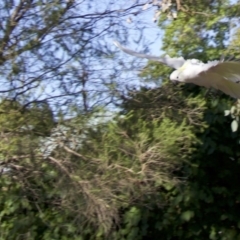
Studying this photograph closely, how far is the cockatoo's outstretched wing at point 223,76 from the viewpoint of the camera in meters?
2.96

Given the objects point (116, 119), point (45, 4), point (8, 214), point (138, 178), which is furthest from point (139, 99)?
point (8, 214)

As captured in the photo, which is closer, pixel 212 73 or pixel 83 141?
pixel 212 73

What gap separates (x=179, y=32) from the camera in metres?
5.01

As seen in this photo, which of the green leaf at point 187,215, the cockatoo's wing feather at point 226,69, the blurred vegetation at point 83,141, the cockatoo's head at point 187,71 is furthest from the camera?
the green leaf at point 187,215

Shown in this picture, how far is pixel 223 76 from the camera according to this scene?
10.2ft

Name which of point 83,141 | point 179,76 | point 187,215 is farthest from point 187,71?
point 187,215

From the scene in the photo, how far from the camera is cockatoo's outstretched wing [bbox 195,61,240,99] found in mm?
2965

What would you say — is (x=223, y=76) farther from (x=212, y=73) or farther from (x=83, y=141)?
(x=83, y=141)

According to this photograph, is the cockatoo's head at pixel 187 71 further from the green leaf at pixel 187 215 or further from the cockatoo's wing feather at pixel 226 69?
the green leaf at pixel 187 215

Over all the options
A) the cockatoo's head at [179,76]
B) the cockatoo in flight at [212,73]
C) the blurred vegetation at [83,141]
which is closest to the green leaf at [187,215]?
the blurred vegetation at [83,141]

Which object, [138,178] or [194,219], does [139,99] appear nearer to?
[138,178]

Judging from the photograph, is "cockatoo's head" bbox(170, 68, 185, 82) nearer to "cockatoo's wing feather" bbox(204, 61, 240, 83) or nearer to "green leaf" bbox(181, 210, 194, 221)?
"cockatoo's wing feather" bbox(204, 61, 240, 83)

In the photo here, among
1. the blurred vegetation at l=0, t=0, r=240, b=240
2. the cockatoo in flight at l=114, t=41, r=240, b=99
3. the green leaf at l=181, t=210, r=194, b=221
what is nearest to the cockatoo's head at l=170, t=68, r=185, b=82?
the cockatoo in flight at l=114, t=41, r=240, b=99

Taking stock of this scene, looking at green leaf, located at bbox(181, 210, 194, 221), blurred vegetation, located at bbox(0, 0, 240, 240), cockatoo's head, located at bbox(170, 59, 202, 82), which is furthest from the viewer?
green leaf, located at bbox(181, 210, 194, 221)
